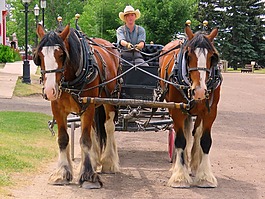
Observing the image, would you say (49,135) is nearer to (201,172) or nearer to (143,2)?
(201,172)

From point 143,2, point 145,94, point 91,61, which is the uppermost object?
point 143,2

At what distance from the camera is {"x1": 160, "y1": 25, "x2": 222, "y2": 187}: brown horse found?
23.0 feet

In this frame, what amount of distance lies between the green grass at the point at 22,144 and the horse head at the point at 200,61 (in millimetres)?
2709

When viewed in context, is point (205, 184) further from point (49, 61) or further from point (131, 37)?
point (131, 37)

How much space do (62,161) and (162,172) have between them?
172 centimetres

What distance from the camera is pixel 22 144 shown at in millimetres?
10320

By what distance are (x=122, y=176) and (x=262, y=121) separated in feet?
27.7

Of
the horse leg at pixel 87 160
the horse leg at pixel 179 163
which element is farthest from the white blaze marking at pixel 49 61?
A: the horse leg at pixel 179 163

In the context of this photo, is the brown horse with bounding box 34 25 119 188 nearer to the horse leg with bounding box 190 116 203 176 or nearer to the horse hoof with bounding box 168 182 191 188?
the horse hoof with bounding box 168 182 191 188

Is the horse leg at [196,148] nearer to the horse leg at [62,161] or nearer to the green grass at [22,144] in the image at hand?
the horse leg at [62,161]

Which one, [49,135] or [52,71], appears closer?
[52,71]

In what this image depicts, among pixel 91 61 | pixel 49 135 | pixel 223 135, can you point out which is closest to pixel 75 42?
pixel 91 61

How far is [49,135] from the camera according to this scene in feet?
39.3

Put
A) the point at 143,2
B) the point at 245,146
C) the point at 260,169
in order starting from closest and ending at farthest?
1. the point at 260,169
2. the point at 245,146
3. the point at 143,2
